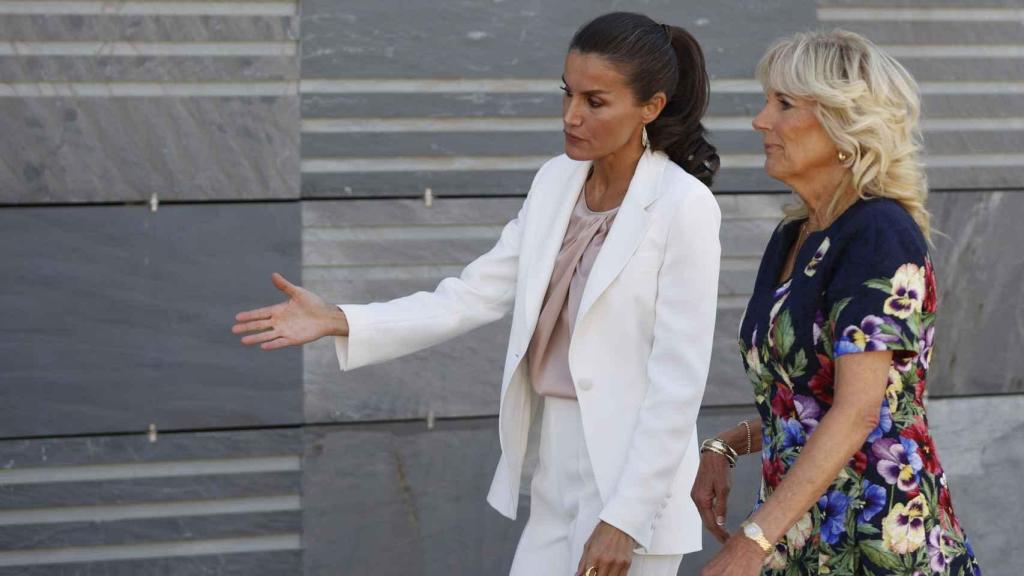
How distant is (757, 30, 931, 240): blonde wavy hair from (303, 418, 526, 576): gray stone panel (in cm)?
249

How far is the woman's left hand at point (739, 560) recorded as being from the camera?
2.60 m

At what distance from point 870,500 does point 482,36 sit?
273cm

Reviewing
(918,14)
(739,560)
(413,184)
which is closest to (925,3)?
(918,14)

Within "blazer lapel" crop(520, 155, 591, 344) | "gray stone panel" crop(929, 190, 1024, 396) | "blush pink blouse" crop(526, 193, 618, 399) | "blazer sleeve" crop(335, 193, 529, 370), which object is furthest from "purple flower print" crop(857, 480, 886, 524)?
"gray stone panel" crop(929, 190, 1024, 396)

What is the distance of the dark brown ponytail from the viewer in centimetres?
322

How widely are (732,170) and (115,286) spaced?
2.13 meters

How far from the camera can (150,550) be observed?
196 inches

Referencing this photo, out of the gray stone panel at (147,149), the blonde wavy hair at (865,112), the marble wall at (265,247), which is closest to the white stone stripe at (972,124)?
the marble wall at (265,247)

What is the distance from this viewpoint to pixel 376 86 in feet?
16.3

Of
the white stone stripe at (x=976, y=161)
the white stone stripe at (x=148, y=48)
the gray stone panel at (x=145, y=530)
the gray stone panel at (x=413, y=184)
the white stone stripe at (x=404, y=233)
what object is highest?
the white stone stripe at (x=148, y=48)

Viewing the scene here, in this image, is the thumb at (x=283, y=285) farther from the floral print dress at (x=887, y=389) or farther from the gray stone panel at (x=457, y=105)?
the gray stone panel at (x=457, y=105)

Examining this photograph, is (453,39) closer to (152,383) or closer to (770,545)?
(152,383)

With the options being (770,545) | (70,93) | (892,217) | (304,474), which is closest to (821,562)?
(770,545)

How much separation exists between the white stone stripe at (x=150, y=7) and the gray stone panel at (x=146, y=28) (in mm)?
13
